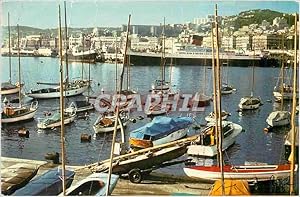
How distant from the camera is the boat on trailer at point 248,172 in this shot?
103 inches

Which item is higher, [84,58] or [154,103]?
[84,58]

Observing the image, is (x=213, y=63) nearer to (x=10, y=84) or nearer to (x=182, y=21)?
(x=182, y=21)

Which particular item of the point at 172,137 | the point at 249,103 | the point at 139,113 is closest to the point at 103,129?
the point at 139,113

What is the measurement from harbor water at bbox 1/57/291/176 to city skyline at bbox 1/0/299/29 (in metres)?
0.17

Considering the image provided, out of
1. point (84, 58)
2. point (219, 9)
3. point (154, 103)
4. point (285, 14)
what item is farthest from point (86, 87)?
point (285, 14)

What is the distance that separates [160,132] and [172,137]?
54mm

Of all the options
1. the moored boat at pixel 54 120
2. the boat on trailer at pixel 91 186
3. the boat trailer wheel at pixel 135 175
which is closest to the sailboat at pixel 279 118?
the boat trailer wheel at pixel 135 175

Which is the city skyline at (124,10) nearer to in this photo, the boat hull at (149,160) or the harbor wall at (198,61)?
the harbor wall at (198,61)

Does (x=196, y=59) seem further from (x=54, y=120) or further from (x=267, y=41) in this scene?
(x=54, y=120)

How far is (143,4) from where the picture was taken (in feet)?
8.39

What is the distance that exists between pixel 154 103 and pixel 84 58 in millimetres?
338

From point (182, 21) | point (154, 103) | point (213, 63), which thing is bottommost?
point (154, 103)

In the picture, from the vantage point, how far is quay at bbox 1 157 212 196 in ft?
8.63

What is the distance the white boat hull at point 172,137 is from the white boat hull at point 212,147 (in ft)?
0.20
